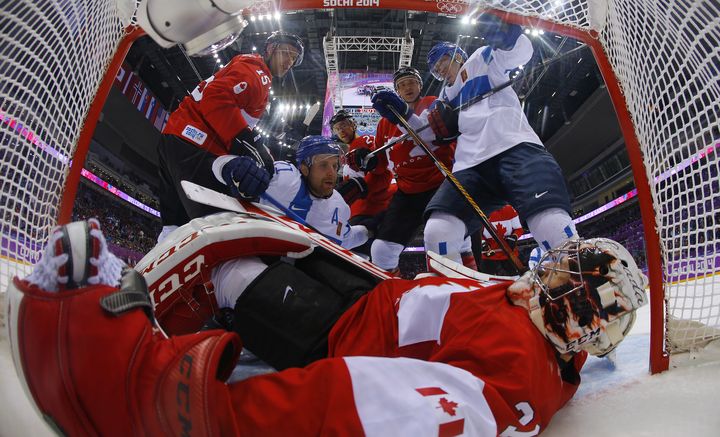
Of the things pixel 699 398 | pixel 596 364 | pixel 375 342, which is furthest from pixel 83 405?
pixel 596 364

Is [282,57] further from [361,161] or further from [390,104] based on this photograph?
[361,161]

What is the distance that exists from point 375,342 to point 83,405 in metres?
0.53

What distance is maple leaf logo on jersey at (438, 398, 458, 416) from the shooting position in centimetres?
62

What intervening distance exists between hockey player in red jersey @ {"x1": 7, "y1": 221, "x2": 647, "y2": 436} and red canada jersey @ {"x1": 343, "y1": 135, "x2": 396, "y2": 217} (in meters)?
2.48

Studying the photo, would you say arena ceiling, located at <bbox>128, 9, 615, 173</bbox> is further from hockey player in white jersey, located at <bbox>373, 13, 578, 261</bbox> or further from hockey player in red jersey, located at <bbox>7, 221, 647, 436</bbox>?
hockey player in red jersey, located at <bbox>7, 221, 647, 436</bbox>

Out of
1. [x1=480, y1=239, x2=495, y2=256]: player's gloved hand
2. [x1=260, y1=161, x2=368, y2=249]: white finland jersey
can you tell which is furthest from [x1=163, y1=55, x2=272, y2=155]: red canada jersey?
[x1=480, y1=239, x2=495, y2=256]: player's gloved hand

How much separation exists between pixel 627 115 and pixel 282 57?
5.23ft

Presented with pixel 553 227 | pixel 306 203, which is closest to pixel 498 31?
pixel 553 227

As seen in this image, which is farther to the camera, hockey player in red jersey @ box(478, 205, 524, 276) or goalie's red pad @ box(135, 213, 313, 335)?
hockey player in red jersey @ box(478, 205, 524, 276)

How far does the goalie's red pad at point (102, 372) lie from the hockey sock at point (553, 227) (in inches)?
51.5

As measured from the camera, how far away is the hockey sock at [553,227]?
4.99ft

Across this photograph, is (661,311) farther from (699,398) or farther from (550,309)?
(550,309)

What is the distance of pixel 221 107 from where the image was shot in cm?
202

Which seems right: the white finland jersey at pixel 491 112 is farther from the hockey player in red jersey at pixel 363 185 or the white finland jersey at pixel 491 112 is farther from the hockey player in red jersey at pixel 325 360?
the hockey player in red jersey at pixel 363 185
